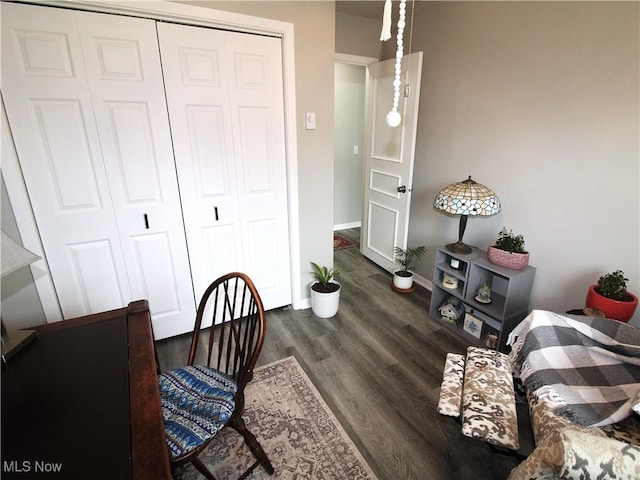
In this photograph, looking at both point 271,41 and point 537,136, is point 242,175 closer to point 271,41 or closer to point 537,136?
point 271,41

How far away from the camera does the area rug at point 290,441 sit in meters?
1.41

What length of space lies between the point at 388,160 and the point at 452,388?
2.16 m

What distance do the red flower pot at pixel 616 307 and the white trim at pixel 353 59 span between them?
267 centimetres

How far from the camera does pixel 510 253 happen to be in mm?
2031

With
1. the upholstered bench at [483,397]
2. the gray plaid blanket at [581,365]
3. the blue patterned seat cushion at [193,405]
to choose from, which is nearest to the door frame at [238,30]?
the blue patterned seat cushion at [193,405]

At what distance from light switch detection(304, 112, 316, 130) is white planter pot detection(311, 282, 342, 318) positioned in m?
1.23

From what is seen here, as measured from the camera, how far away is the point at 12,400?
857mm

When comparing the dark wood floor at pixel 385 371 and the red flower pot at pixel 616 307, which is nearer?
the dark wood floor at pixel 385 371

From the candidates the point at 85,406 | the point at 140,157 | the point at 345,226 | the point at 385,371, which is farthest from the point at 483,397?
the point at 345,226

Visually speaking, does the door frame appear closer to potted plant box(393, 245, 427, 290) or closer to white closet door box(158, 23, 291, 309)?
white closet door box(158, 23, 291, 309)

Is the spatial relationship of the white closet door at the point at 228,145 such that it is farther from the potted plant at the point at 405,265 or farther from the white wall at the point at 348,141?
the white wall at the point at 348,141

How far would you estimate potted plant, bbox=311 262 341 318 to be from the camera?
249 centimetres

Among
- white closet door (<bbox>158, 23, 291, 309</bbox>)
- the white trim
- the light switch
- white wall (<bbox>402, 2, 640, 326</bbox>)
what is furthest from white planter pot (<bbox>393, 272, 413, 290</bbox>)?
the white trim

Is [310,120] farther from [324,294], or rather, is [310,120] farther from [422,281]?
[422,281]
